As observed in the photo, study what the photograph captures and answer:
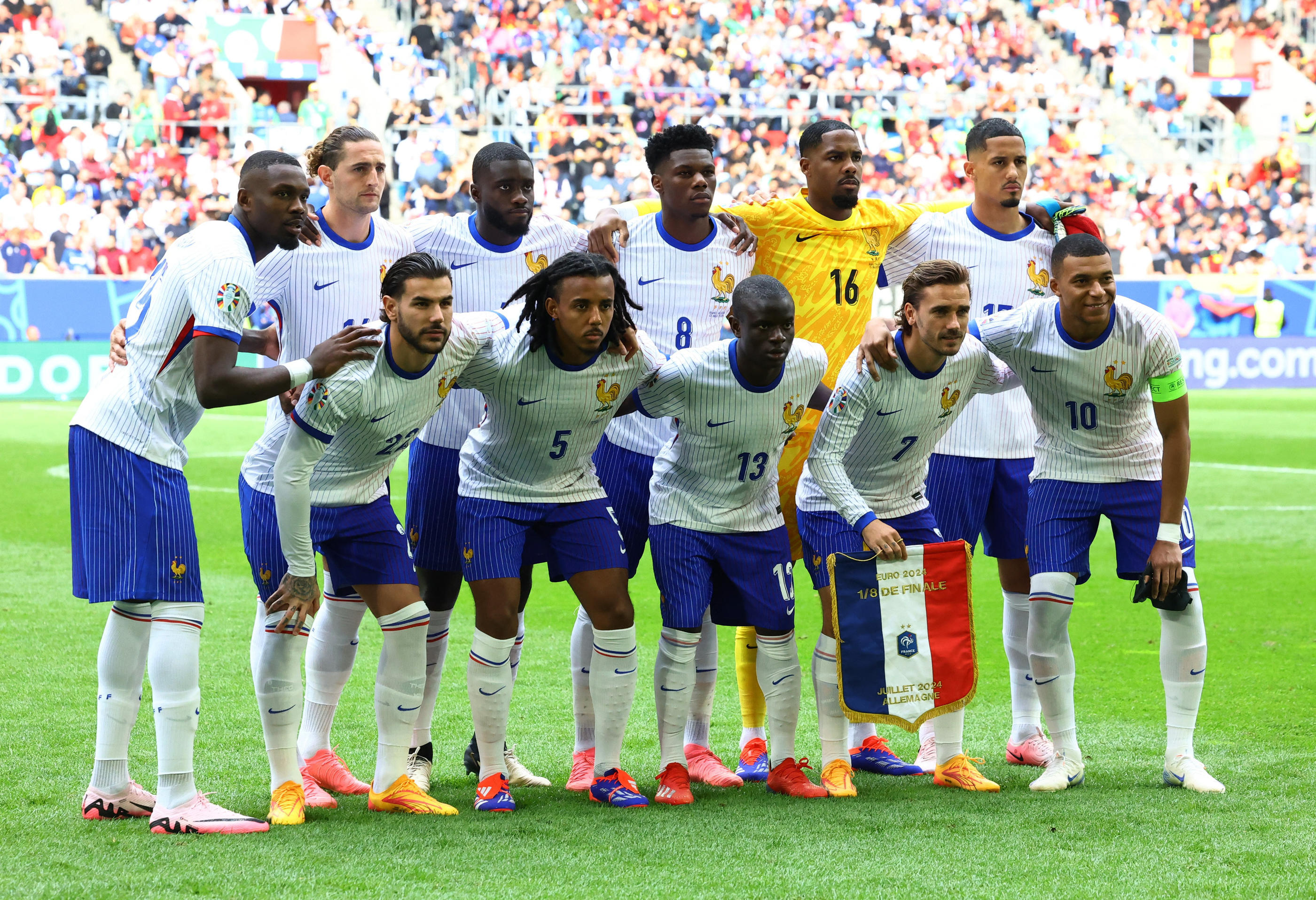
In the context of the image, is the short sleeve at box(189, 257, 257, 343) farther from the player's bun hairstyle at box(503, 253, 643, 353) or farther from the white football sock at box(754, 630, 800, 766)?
the white football sock at box(754, 630, 800, 766)

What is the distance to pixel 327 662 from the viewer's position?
4.91 m

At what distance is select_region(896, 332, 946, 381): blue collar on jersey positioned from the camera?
Result: 486cm

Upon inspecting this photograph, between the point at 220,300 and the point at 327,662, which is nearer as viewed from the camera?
the point at 220,300

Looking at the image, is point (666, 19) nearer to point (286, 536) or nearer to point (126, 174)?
point (126, 174)

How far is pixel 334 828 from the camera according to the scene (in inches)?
167

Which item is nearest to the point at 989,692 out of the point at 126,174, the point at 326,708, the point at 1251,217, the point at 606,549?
the point at 606,549

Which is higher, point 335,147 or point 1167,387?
point 335,147

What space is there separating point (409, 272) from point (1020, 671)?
2826 mm

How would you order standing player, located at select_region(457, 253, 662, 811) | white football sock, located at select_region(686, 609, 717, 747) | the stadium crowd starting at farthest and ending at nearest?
the stadium crowd
white football sock, located at select_region(686, 609, 717, 747)
standing player, located at select_region(457, 253, 662, 811)

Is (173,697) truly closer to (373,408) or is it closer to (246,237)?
(373,408)

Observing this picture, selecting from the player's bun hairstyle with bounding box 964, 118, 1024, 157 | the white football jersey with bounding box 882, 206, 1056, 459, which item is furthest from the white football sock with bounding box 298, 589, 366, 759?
the player's bun hairstyle with bounding box 964, 118, 1024, 157

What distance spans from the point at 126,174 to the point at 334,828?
20965 mm

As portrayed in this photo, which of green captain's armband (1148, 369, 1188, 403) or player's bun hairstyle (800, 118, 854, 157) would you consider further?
player's bun hairstyle (800, 118, 854, 157)

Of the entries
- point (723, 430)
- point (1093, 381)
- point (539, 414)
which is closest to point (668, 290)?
point (723, 430)
